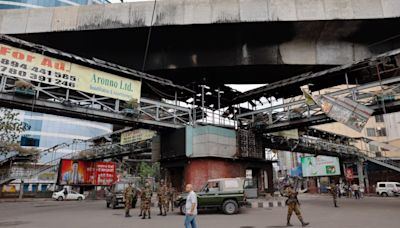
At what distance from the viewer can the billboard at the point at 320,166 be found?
44.1 metres

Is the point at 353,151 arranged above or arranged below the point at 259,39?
below

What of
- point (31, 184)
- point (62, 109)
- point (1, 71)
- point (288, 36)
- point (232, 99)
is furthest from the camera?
point (31, 184)

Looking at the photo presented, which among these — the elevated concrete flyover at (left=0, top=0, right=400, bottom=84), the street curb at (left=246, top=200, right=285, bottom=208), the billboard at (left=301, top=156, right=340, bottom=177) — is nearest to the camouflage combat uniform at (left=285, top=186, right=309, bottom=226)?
the street curb at (left=246, top=200, right=285, bottom=208)

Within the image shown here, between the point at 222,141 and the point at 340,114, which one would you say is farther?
the point at 222,141

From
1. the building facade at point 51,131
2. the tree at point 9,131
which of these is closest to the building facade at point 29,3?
the building facade at point 51,131

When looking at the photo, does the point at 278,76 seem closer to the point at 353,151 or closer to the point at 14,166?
the point at 353,151

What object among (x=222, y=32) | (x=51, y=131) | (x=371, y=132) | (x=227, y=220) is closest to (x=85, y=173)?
(x=222, y=32)

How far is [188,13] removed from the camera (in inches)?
630

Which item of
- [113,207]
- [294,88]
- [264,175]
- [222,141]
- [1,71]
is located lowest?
[113,207]

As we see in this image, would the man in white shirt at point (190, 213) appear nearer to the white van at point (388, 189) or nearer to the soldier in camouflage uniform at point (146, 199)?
the soldier in camouflage uniform at point (146, 199)

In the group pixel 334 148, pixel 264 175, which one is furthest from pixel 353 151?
pixel 264 175

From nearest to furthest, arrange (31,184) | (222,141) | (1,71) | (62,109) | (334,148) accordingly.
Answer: (1,71) < (62,109) < (222,141) < (334,148) < (31,184)

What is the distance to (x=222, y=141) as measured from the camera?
19.2 metres

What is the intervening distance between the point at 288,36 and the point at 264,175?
38.2 ft
